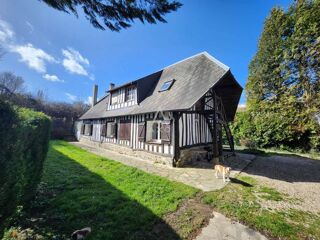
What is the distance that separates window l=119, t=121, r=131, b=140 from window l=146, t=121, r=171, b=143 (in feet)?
6.33

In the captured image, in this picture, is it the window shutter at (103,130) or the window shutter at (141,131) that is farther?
the window shutter at (103,130)

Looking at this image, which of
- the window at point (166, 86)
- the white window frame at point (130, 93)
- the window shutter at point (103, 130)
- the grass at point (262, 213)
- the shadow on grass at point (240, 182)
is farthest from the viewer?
the window shutter at point (103, 130)

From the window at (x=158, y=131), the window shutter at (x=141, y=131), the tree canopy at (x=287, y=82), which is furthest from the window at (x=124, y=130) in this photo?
the tree canopy at (x=287, y=82)

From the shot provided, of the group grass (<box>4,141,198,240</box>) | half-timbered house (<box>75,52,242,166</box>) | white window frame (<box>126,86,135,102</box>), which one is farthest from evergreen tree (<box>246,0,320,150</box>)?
grass (<box>4,141,198,240</box>)

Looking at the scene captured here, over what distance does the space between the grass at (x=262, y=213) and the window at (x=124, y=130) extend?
6778 millimetres

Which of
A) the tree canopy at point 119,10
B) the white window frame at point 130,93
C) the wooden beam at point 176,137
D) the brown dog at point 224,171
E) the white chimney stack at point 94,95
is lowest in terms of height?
the brown dog at point 224,171

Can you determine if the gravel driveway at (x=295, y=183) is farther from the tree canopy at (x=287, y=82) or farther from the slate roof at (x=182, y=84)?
the tree canopy at (x=287, y=82)

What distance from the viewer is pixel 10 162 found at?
1986 millimetres

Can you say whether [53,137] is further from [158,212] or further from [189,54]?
[158,212]

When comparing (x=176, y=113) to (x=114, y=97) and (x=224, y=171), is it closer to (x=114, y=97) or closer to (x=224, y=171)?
(x=224, y=171)

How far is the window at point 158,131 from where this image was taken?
7715mm

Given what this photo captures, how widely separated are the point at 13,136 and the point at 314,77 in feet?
55.3

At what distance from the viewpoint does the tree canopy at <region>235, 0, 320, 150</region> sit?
1193 cm

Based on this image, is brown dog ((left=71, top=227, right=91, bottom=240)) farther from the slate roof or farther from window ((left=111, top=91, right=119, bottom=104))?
window ((left=111, top=91, right=119, bottom=104))
